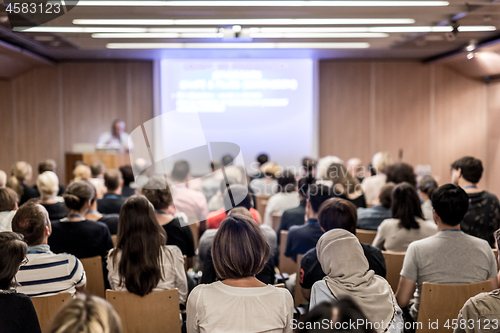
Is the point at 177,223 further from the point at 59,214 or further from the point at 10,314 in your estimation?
the point at 10,314

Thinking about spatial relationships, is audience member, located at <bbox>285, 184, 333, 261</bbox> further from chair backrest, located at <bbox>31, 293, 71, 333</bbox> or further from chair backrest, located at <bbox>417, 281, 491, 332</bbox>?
chair backrest, located at <bbox>31, 293, 71, 333</bbox>

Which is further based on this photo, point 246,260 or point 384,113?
point 384,113

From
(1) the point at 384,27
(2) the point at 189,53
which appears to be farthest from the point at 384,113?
(2) the point at 189,53

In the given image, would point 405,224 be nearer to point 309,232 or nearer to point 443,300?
point 309,232

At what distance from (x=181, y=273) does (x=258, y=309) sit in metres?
1.02

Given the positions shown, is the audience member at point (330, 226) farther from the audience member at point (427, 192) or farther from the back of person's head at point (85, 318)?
the audience member at point (427, 192)

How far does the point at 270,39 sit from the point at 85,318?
7.19 meters

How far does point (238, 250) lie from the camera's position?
1.96m

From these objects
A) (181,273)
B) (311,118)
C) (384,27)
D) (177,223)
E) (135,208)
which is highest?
(384,27)

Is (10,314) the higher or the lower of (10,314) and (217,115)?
the lower

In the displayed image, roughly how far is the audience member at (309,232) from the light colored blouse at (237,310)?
4.47 feet

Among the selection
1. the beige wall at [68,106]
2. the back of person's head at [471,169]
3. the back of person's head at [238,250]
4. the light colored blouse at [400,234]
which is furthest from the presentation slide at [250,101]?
the back of person's head at [238,250]

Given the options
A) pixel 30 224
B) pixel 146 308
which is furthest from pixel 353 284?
pixel 30 224

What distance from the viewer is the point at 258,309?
1.90m
